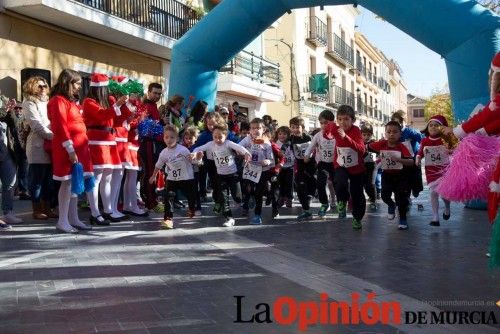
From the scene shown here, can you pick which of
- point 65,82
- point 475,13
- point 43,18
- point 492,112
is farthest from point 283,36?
point 492,112

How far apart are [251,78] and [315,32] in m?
11.2

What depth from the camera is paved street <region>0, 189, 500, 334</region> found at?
3559 mm

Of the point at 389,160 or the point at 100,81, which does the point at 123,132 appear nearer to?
the point at 100,81

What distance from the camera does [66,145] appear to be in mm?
6516

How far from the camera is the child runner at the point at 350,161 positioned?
7.45m

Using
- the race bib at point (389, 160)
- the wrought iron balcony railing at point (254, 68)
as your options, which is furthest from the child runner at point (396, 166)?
the wrought iron balcony railing at point (254, 68)

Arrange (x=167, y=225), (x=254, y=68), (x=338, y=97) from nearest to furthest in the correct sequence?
(x=167, y=225) < (x=254, y=68) < (x=338, y=97)

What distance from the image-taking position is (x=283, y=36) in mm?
31031

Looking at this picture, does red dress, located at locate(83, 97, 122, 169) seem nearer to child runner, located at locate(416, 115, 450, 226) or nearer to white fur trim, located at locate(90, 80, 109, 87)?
white fur trim, located at locate(90, 80, 109, 87)

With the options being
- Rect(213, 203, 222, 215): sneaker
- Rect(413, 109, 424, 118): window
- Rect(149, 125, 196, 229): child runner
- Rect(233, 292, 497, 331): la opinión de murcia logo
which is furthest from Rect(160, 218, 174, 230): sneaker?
Rect(413, 109, 424, 118): window

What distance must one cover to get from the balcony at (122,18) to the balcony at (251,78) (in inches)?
109

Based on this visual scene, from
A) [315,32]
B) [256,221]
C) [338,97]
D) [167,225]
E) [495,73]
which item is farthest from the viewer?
[338,97]

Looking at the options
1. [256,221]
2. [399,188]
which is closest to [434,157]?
[399,188]

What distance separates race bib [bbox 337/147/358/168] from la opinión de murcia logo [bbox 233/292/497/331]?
374 cm
